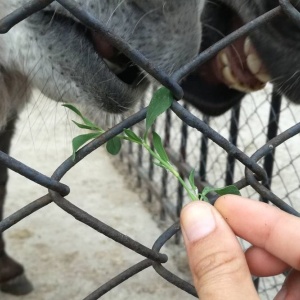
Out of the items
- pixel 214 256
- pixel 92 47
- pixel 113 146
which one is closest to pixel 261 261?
pixel 214 256

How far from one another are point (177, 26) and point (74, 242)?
5.08 ft

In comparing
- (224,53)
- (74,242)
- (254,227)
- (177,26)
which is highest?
(74,242)

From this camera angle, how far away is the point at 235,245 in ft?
2.39

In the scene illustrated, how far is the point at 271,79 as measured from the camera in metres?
1.47

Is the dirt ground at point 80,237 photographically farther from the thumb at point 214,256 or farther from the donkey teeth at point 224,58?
the thumb at point 214,256

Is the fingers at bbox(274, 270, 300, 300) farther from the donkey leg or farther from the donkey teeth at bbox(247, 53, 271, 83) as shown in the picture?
the donkey leg

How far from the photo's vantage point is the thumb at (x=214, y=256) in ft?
2.28

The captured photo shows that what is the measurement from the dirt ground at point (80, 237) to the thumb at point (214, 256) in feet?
4.09

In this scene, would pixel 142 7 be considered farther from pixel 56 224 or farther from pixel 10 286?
pixel 56 224

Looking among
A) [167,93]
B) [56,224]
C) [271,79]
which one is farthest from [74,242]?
[167,93]

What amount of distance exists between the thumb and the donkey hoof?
1.66 m

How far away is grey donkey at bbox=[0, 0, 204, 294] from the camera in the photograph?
121 cm

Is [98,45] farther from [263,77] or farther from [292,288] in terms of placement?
[292,288]

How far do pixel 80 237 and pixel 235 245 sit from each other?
1983 millimetres
